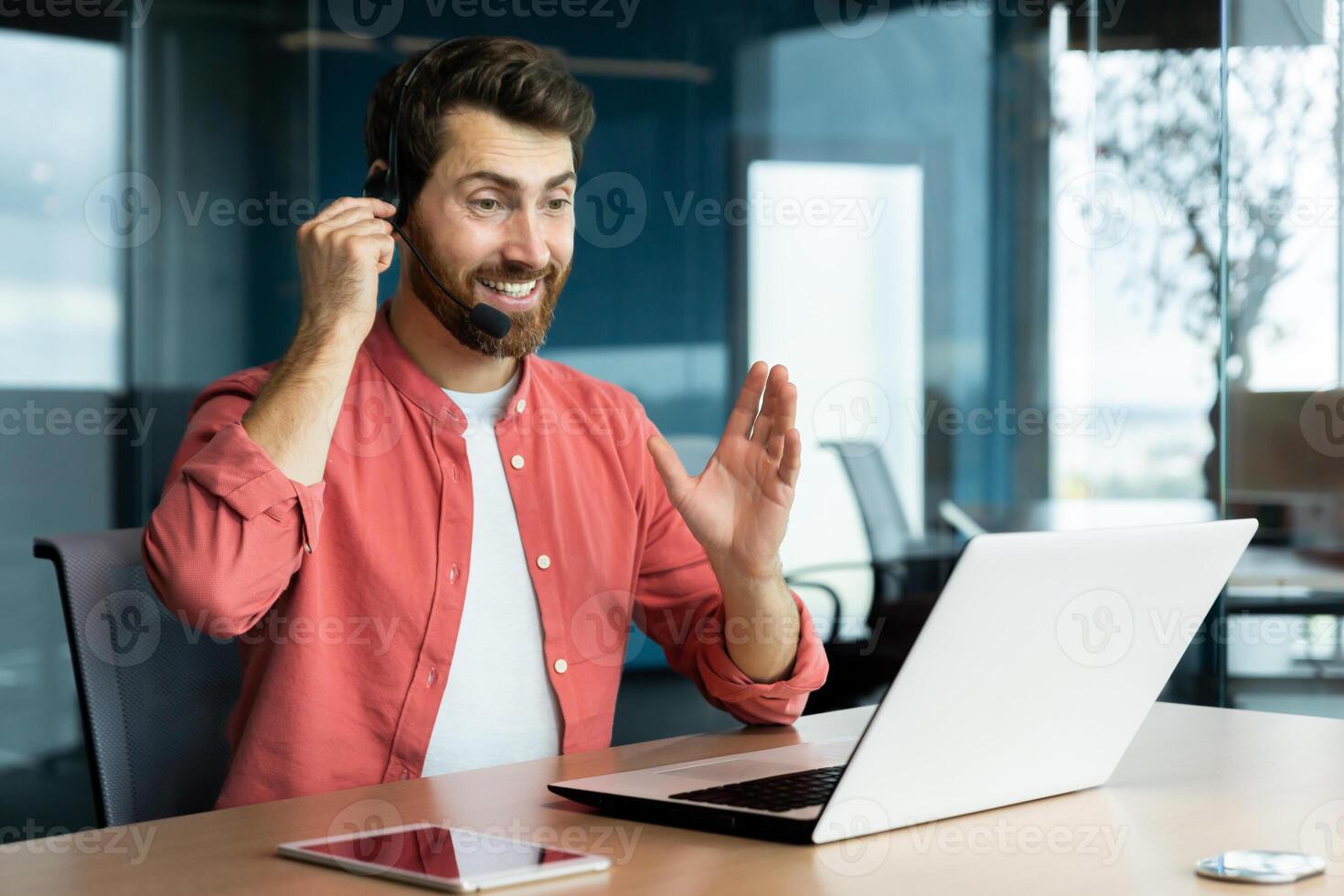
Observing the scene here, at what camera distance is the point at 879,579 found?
389 cm

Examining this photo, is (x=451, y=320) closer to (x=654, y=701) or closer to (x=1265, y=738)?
(x=1265, y=738)

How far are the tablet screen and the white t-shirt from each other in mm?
567

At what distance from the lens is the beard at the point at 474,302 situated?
5.85ft

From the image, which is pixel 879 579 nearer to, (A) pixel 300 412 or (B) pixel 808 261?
(B) pixel 808 261

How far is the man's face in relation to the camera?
1.80m

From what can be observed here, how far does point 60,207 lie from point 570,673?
233 cm

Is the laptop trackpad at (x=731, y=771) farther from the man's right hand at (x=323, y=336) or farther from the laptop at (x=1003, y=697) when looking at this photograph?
the man's right hand at (x=323, y=336)

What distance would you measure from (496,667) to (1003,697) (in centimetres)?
75

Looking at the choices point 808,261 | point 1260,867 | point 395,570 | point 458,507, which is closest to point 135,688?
point 395,570

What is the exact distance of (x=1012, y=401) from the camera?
3916mm

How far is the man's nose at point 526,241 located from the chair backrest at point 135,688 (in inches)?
23.2

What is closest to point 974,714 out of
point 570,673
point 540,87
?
point 570,673

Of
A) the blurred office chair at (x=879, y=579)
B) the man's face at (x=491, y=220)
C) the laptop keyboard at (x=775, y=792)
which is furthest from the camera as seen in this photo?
the blurred office chair at (x=879, y=579)

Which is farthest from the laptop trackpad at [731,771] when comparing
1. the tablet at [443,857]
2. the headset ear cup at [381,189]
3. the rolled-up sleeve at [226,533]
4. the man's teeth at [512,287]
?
the headset ear cup at [381,189]
